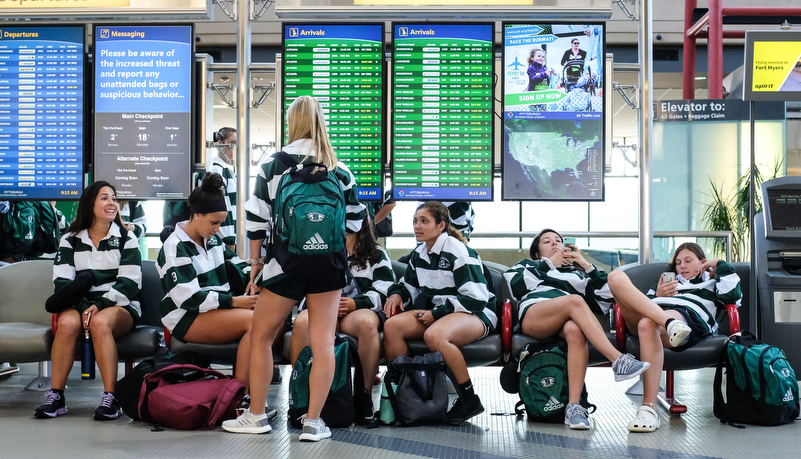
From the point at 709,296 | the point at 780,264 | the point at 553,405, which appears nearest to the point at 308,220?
the point at 553,405

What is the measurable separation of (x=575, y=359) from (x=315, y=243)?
1.53 m

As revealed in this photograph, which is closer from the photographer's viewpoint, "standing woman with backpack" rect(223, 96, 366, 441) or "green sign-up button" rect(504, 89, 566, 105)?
"standing woman with backpack" rect(223, 96, 366, 441)

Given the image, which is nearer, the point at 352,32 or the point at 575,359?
the point at 575,359

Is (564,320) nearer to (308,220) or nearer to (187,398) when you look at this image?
(308,220)

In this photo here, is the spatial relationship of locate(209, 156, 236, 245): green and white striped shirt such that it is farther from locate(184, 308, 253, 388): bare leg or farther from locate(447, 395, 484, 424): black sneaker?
locate(447, 395, 484, 424): black sneaker

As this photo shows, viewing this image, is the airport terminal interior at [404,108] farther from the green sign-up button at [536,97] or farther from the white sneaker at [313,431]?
the white sneaker at [313,431]

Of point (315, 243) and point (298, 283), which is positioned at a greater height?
point (315, 243)

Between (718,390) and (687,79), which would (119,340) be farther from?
(687,79)

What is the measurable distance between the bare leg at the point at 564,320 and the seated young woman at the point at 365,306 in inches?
32.7

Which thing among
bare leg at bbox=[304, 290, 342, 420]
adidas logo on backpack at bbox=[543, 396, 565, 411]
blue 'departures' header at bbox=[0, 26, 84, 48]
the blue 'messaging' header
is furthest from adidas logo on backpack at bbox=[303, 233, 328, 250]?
blue 'departures' header at bbox=[0, 26, 84, 48]

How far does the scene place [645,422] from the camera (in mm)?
3562

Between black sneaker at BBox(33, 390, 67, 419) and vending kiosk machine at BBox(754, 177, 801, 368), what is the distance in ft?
13.5

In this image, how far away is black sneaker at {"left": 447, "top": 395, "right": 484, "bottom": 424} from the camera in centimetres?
372

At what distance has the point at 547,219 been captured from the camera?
41.6ft
